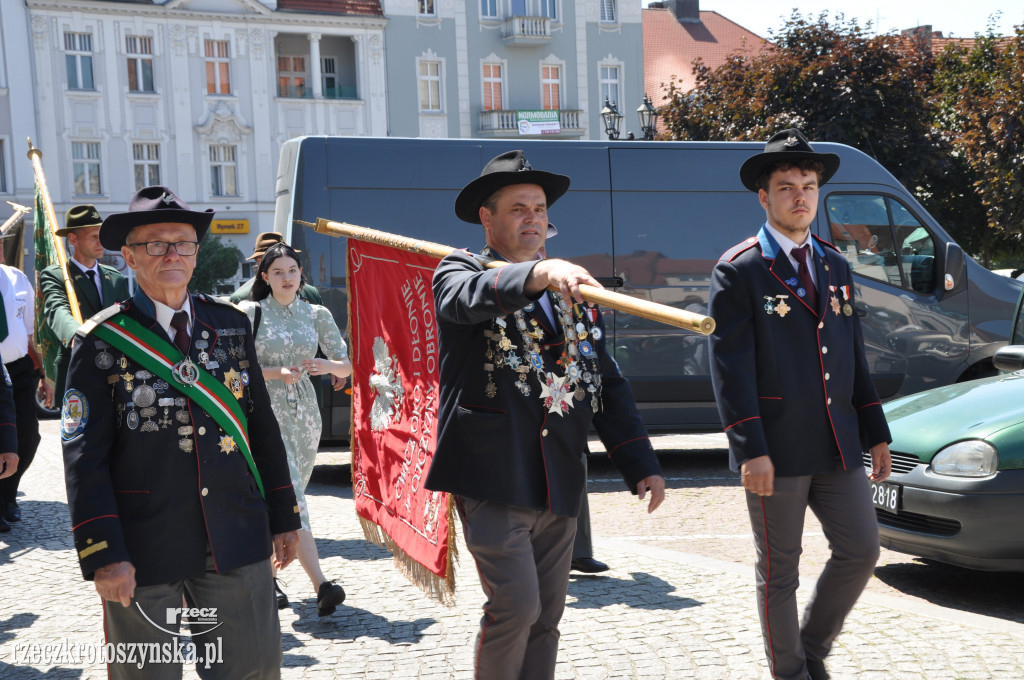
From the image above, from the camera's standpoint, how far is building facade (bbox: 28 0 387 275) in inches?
1335

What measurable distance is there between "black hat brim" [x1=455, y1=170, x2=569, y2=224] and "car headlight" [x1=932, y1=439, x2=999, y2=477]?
3037 millimetres

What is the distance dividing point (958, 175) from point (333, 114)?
2108 cm

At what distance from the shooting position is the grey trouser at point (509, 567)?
3.32 meters

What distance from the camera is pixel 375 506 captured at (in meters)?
4.97

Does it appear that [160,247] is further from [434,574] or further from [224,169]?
Answer: [224,169]

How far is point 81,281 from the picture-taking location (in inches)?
247

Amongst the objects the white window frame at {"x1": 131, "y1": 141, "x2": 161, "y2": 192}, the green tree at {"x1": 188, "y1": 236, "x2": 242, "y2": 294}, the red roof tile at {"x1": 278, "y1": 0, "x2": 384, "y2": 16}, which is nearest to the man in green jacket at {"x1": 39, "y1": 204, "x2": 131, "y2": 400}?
the green tree at {"x1": 188, "y1": 236, "x2": 242, "y2": 294}

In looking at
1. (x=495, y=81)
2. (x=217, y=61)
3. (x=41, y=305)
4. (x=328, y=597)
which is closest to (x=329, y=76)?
(x=217, y=61)

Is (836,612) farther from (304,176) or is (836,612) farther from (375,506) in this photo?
(304,176)

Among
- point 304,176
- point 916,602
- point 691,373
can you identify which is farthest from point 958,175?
point 916,602

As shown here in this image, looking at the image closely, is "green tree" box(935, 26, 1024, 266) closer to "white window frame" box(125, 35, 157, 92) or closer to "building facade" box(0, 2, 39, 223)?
"white window frame" box(125, 35, 157, 92)

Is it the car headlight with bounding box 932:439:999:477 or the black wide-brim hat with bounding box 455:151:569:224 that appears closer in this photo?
the black wide-brim hat with bounding box 455:151:569:224

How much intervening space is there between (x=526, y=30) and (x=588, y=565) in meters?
36.1

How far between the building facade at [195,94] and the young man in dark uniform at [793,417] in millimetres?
32117
